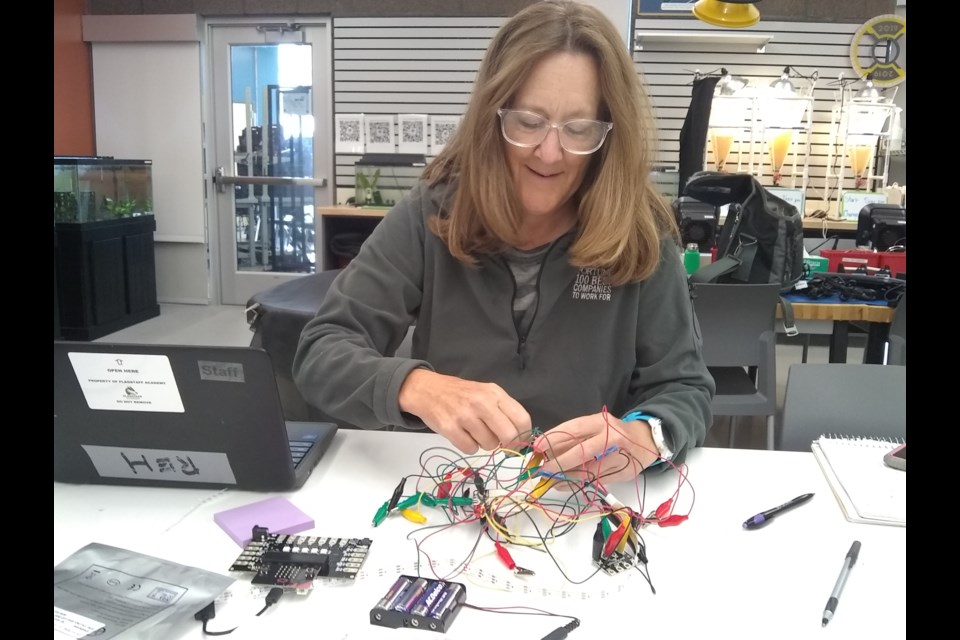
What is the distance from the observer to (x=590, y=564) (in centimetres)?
93

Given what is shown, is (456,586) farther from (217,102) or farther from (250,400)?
(217,102)

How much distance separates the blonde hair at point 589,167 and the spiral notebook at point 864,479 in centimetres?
48

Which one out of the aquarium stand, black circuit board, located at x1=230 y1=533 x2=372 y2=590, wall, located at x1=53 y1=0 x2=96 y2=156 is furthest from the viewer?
wall, located at x1=53 y1=0 x2=96 y2=156

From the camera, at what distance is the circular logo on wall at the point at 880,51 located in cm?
563

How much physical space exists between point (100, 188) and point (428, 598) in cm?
554

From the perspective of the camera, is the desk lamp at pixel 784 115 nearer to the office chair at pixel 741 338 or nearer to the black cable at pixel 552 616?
the office chair at pixel 741 338

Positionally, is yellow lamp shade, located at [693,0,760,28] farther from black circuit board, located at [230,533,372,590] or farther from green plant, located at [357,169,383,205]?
black circuit board, located at [230,533,372,590]

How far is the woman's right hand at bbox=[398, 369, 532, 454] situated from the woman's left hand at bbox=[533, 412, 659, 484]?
0.23 feet

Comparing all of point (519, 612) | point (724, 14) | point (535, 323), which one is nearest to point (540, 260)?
point (535, 323)

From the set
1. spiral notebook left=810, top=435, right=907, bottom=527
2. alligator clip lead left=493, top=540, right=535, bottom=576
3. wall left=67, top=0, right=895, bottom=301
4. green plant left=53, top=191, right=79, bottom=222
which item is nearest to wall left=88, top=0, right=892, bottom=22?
wall left=67, top=0, right=895, bottom=301

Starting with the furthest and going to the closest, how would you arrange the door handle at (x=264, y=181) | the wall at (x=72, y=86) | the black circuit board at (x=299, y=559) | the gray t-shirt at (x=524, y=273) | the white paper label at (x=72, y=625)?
the door handle at (x=264, y=181), the wall at (x=72, y=86), the gray t-shirt at (x=524, y=273), the black circuit board at (x=299, y=559), the white paper label at (x=72, y=625)

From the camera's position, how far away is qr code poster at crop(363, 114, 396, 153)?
6.18 meters

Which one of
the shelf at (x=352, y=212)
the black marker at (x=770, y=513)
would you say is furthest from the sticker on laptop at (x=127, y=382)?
the shelf at (x=352, y=212)
